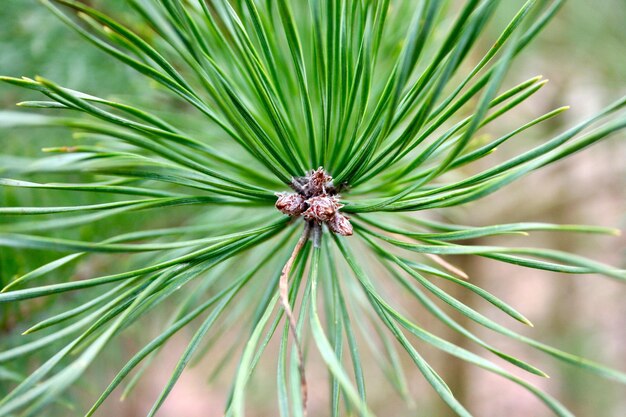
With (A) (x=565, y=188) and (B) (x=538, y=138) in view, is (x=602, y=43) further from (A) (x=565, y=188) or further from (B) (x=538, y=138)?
(A) (x=565, y=188)

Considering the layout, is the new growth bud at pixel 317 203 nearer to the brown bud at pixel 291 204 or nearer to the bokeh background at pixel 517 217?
the brown bud at pixel 291 204

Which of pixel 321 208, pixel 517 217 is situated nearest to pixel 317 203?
pixel 321 208

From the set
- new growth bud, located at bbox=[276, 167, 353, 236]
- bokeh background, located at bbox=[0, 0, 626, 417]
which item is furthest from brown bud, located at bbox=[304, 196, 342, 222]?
bokeh background, located at bbox=[0, 0, 626, 417]

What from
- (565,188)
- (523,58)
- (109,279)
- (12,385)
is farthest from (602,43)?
(12,385)

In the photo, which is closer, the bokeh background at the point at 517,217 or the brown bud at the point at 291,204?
the brown bud at the point at 291,204

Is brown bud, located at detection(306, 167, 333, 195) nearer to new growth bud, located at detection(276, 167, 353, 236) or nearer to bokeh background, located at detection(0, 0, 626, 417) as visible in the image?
new growth bud, located at detection(276, 167, 353, 236)

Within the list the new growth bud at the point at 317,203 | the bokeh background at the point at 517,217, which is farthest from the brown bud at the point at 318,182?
the bokeh background at the point at 517,217

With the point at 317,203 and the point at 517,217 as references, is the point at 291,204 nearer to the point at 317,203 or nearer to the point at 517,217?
the point at 317,203
